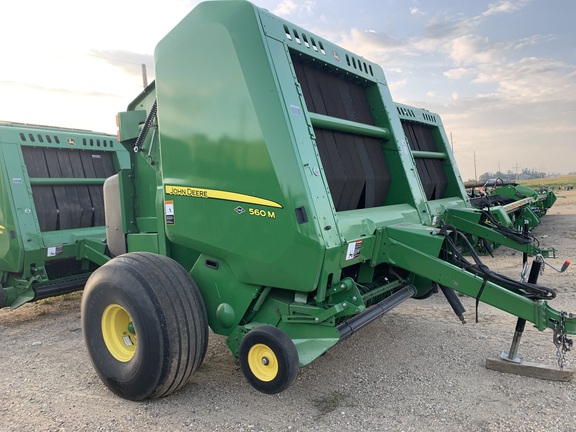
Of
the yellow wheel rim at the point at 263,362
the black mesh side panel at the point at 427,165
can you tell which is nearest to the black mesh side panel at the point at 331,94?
the yellow wheel rim at the point at 263,362

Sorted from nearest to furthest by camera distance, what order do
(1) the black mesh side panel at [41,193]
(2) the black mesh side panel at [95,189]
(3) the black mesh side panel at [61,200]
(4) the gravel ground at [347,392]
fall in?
1. (4) the gravel ground at [347,392]
2. (1) the black mesh side panel at [41,193]
3. (3) the black mesh side panel at [61,200]
4. (2) the black mesh side panel at [95,189]

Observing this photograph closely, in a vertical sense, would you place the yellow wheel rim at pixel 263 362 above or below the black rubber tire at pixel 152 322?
below

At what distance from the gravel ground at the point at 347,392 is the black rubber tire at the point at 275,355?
25 cm

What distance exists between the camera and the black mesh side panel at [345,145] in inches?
138

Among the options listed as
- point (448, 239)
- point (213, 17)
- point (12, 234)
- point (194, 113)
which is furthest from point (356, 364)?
point (12, 234)

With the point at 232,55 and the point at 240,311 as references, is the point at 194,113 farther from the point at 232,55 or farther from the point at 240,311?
the point at 240,311

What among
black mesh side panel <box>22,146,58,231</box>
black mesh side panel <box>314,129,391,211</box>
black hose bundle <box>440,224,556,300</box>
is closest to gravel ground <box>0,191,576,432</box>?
black hose bundle <box>440,224,556,300</box>

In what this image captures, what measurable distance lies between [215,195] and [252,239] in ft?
1.34

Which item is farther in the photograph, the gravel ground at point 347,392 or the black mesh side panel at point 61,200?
the black mesh side panel at point 61,200

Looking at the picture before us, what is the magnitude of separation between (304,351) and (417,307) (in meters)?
2.88

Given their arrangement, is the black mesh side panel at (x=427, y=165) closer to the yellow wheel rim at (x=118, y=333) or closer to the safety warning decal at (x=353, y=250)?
the safety warning decal at (x=353, y=250)

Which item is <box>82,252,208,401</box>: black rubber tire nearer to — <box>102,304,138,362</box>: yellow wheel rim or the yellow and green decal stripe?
<box>102,304,138,362</box>: yellow wheel rim

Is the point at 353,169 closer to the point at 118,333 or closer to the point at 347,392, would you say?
the point at 347,392

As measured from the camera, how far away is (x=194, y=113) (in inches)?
124
